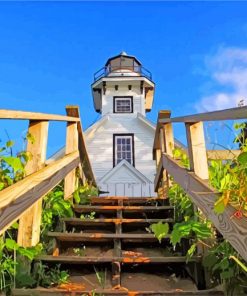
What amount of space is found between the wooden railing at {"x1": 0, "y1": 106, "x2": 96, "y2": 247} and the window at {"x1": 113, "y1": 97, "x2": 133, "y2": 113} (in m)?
12.8

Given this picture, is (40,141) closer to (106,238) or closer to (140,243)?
(106,238)

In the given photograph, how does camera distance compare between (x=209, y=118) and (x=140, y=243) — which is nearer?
(x=209, y=118)

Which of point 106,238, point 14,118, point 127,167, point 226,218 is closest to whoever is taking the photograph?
point 226,218

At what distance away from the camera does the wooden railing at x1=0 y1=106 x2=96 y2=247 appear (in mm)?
1868

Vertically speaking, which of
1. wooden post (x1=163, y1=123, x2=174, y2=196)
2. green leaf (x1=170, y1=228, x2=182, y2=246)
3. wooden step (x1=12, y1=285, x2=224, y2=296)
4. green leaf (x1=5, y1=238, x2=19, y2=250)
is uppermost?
wooden post (x1=163, y1=123, x2=174, y2=196)

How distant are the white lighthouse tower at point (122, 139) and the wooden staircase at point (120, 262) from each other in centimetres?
979

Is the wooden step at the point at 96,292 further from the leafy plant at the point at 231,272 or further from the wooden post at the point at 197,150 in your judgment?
the wooden post at the point at 197,150

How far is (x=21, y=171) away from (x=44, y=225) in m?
0.59

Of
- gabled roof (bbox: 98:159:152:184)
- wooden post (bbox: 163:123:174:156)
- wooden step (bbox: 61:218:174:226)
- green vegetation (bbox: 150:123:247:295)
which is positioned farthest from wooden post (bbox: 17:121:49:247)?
gabled roof (bbox: 98:159:152:184)

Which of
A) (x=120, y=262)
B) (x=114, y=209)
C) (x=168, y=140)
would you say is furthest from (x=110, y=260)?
(x=168, y=140)

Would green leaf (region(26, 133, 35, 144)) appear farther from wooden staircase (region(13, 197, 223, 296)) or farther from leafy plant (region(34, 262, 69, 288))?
leafy plant (region(34, 262, 69, 288))

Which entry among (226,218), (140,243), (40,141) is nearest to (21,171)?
(40,141)

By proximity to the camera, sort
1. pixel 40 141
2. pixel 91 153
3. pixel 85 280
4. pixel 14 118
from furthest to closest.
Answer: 1. pixel 91 153
2. pixel 40 141
3. pixel 85 280
4. pixel 14 118

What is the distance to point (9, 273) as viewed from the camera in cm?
242
